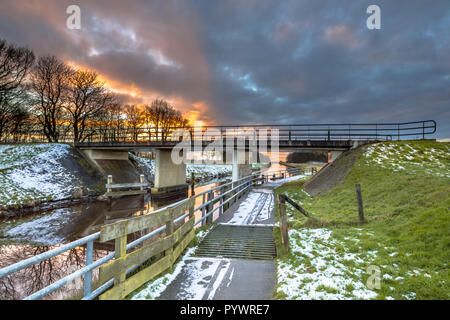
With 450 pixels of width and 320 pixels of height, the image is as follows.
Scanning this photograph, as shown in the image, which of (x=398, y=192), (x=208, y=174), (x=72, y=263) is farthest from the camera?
(x=208, y=174)

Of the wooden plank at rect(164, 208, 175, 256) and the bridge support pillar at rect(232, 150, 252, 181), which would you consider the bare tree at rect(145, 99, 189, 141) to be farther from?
the wooden plank at rect(164, 208, 175, 256)

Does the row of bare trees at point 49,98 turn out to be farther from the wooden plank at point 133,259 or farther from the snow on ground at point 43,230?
the wooden plank at point 133,259

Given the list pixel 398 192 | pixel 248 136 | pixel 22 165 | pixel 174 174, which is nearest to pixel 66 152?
pixel 22 165

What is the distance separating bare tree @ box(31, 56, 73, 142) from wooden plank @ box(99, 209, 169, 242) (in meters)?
37.3

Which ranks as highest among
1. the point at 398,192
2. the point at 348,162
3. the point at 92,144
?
the point at 92,144

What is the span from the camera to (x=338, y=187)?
13.2 meters

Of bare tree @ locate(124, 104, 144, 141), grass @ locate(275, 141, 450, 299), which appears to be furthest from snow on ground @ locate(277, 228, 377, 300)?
bare tree @ locate(124, 104, 144, 141)

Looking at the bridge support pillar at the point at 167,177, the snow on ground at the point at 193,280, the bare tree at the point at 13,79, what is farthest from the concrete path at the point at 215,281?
the bare tree at the point at 13,79

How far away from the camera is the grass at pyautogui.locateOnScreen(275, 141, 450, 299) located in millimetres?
3615

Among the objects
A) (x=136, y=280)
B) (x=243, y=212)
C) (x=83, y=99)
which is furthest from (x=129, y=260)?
(x=83, y=99)

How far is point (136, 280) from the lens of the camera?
3617 mm

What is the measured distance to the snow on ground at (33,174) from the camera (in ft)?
56.1
